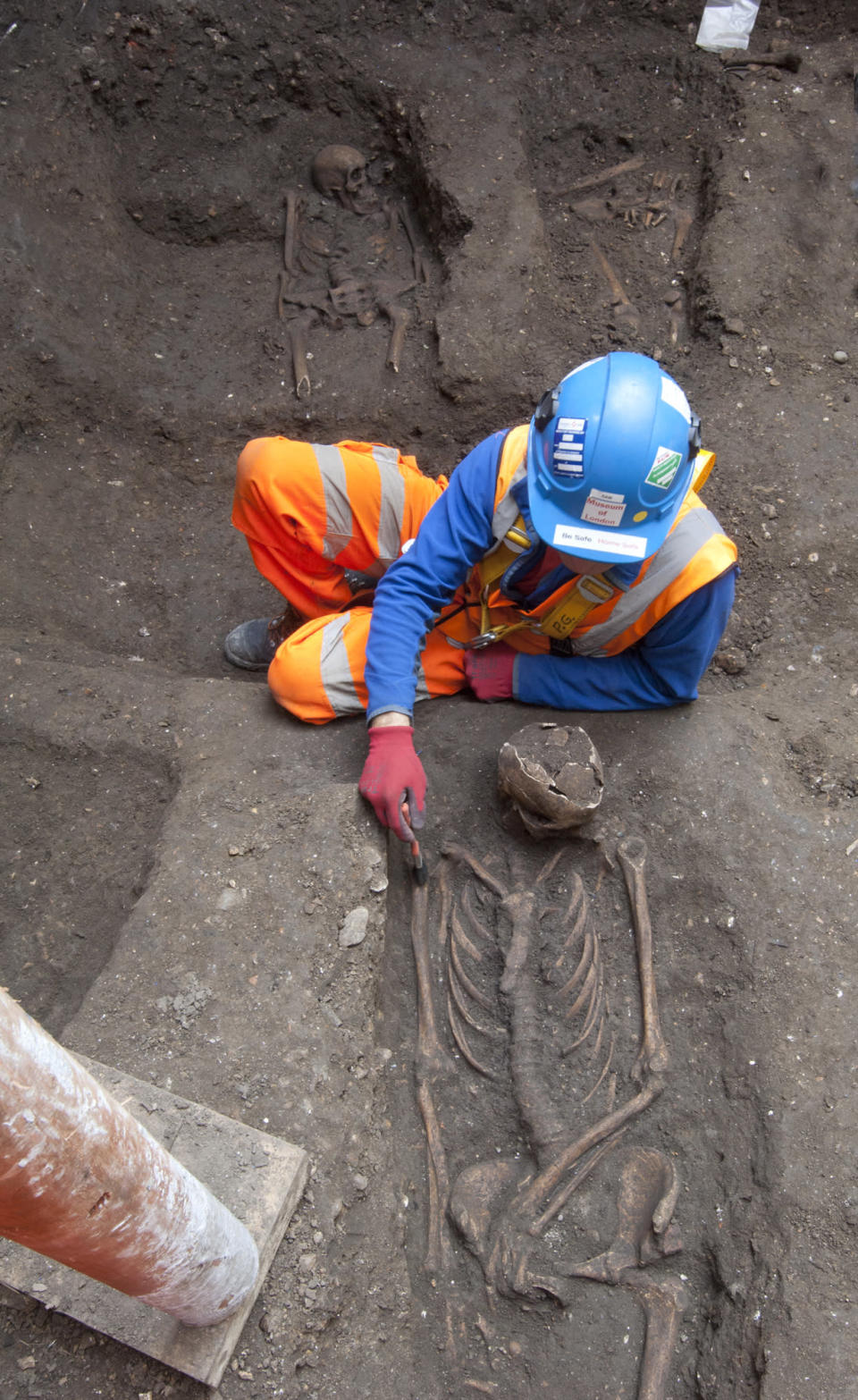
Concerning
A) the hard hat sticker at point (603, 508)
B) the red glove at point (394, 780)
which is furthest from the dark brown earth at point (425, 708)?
the hard hat sticker at point (603, 508)

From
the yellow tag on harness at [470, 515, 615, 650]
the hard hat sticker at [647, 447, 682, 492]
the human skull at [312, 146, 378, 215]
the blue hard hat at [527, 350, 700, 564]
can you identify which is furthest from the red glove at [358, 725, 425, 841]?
the human skull at [312, 146, 378, 215]

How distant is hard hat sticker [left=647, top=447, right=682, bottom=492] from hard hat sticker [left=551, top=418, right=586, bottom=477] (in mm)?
179

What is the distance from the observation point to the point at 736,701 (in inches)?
126

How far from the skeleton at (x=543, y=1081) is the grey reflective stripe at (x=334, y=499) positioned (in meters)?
1.22

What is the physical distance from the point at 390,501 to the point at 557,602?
85 cm

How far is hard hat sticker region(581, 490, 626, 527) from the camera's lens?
2350 mm

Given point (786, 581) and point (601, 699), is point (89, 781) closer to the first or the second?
point (601, 699)

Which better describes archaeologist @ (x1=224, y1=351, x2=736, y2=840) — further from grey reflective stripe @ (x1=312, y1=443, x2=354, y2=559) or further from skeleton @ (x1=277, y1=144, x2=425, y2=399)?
skeleton @ (x1=277, y1=144, x2=425, y2=399)

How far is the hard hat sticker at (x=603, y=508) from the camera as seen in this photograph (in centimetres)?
235

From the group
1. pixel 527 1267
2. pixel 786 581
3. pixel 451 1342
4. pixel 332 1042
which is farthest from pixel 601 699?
pixel 451 1342

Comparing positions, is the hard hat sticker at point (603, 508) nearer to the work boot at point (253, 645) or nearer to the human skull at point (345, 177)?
the work boot at point (253, 645)

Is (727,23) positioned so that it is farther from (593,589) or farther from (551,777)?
(551,777)

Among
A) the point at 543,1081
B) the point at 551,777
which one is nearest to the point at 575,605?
the point at 551,777

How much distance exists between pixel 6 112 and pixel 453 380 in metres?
2.54
